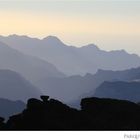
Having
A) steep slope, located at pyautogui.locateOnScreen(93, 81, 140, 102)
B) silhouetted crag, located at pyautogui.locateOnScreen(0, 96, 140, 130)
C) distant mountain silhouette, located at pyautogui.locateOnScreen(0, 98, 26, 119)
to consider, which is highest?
steep slope, located at pyautogui.locateOnScreen(93, 81, 140, 102)

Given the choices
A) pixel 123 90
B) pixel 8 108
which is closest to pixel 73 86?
pixel 123 90

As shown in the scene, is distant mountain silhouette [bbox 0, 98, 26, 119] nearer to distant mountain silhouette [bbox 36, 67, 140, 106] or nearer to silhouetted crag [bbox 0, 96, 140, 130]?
distant mountain silhouette [bbox 36, 67, 140, 106]

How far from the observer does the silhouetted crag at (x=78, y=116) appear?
91.5 ft

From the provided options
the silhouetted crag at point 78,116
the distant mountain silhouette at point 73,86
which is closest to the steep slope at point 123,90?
the distant mountain silhouette at point 73,86

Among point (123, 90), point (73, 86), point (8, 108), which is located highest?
point (73, 86)

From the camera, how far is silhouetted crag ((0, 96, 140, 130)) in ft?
91.5

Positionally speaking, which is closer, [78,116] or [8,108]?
[78,116]

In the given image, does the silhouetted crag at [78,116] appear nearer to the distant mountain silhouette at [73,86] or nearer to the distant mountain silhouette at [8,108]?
the distant mountain silhouette at [73,86]

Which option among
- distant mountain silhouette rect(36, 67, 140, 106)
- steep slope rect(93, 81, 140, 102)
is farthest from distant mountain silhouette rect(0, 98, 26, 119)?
steep slope rect(93, 81, 140, 102)

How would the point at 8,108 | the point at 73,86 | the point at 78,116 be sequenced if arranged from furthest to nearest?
the point at 73,86 < the point at 8,108 < the point at 78,116

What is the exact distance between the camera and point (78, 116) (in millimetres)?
29859

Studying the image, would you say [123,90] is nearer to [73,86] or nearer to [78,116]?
[73,86]

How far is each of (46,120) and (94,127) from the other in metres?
3.97

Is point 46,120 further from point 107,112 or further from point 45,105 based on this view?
point 107,112
